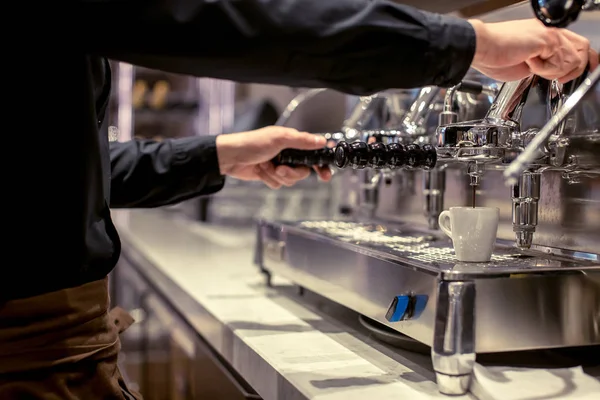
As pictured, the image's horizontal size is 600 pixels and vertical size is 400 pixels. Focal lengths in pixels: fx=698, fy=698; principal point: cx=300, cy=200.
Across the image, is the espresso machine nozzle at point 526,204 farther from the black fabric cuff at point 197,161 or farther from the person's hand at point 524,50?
the black fabric cuff at point 197,161

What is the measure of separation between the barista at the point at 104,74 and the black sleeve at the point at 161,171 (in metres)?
0.28

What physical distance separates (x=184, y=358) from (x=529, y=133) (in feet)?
2.49

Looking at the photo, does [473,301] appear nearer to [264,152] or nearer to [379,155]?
[379,155]

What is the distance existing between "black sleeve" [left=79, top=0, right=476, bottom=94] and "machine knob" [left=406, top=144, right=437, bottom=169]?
0.15 m

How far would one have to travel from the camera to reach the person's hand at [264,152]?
1.05 meters

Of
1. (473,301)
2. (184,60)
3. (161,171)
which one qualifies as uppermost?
(184,60)

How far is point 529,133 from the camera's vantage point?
81 cm

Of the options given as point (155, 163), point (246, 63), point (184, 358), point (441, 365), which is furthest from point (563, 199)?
point (184, 358)

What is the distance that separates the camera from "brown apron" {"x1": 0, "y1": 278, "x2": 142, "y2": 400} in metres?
0.68

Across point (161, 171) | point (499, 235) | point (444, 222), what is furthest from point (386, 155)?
point (161, 171)

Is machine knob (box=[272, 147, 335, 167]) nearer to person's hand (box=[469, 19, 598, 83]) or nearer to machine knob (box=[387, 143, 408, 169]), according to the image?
machine knob (box=[387, 143, 408, 169])

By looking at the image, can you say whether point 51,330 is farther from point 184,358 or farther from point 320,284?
point 184,358

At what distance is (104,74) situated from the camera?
827mm

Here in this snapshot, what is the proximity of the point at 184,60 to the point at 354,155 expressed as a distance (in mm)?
261
